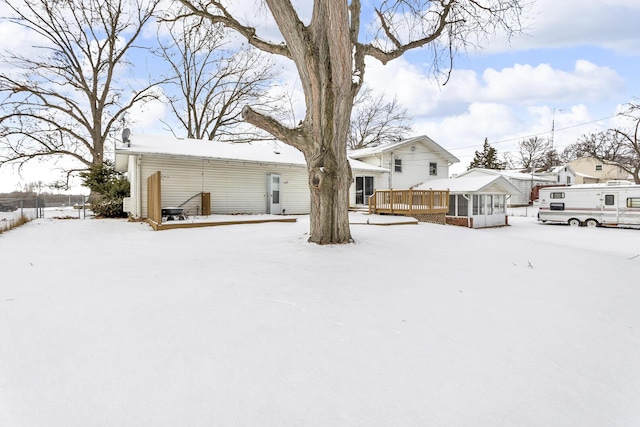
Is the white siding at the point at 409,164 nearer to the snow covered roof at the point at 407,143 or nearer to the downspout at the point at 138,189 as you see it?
the snow covered roof at the point at 407,143

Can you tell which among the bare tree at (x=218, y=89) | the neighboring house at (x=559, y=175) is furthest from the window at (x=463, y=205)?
the neighboring house at (x=559, y=175)

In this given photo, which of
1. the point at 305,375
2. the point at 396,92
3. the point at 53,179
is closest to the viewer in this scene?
the point at 305,375

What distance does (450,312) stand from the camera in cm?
302

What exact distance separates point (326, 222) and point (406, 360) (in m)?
4.22

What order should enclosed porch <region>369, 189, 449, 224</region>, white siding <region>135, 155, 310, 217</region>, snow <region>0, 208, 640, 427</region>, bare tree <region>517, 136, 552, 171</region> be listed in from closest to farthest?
snow <region>0, 208, 640, 427</region>
white siding <region>135, 155, 310, 217</region>
enclosed porch <region>369, 189, 449, 224</region>
bare tree <region>517, 136, 552, 171</region>

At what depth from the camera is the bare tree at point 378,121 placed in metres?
27.6

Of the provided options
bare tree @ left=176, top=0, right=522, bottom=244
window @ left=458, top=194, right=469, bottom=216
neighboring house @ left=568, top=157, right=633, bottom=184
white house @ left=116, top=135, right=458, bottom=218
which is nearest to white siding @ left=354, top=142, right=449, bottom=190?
white house @ left=116, top=135, right=458, bottom=218

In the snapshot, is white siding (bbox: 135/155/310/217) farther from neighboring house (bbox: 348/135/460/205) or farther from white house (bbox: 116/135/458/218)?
neighboring house (bbox: 348/135/460/205)

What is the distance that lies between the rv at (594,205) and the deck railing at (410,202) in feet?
28.7

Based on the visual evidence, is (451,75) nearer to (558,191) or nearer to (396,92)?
(558,191)

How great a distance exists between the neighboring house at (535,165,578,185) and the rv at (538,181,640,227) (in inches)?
743

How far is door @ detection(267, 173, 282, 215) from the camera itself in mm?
13867

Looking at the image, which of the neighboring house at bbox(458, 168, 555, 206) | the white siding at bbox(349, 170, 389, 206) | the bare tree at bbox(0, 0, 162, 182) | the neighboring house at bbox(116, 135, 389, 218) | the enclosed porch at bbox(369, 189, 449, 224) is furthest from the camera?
the neighboring house at bbox(458, 168, 555, 206)

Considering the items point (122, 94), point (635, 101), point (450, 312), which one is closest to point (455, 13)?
point (450, 312)
